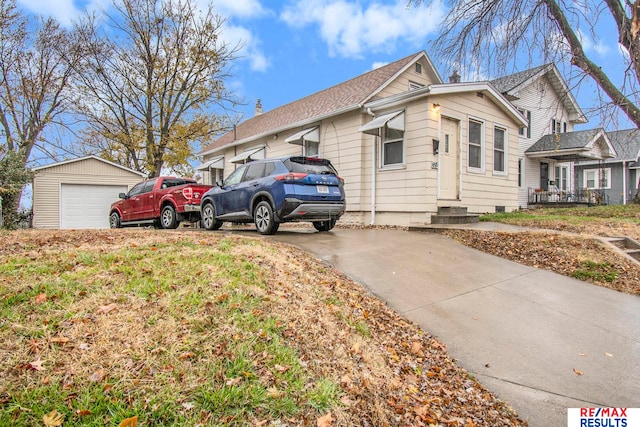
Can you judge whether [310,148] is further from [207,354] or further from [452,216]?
[207,354]

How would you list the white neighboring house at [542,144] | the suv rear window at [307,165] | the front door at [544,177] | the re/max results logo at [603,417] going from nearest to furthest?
the re/max results logo at [603,417]
the suv rear window at [307,165]
the white neighboring house at [542,144]
the front door at [544,177]

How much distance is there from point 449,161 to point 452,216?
1829 millimetres

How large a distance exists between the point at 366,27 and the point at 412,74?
3333 mm

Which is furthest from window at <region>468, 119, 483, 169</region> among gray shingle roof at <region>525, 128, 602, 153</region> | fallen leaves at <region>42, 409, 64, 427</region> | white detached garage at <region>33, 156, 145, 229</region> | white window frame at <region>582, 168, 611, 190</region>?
white window frame at <region>582, 168, 611, 190</region>

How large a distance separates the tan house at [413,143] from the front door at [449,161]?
0.03 metres

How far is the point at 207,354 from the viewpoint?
2.44 metres

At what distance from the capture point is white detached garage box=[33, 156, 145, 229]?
16.3 m

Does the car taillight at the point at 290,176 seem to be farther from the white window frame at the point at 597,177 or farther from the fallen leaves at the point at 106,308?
the white window frame at the point at 597,177

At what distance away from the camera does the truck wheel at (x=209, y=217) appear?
31.7 ft

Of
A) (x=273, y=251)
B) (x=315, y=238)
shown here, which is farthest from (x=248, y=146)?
(x=273, y=251)

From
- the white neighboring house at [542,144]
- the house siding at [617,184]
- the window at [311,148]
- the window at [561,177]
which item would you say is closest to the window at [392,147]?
the window at [311,148]

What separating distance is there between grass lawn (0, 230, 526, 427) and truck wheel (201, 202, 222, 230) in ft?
17.7

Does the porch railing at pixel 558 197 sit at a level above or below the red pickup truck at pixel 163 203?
above

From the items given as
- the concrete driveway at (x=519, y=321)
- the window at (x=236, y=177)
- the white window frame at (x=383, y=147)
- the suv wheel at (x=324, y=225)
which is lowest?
the concrete driveway at (x=519, y=321)
